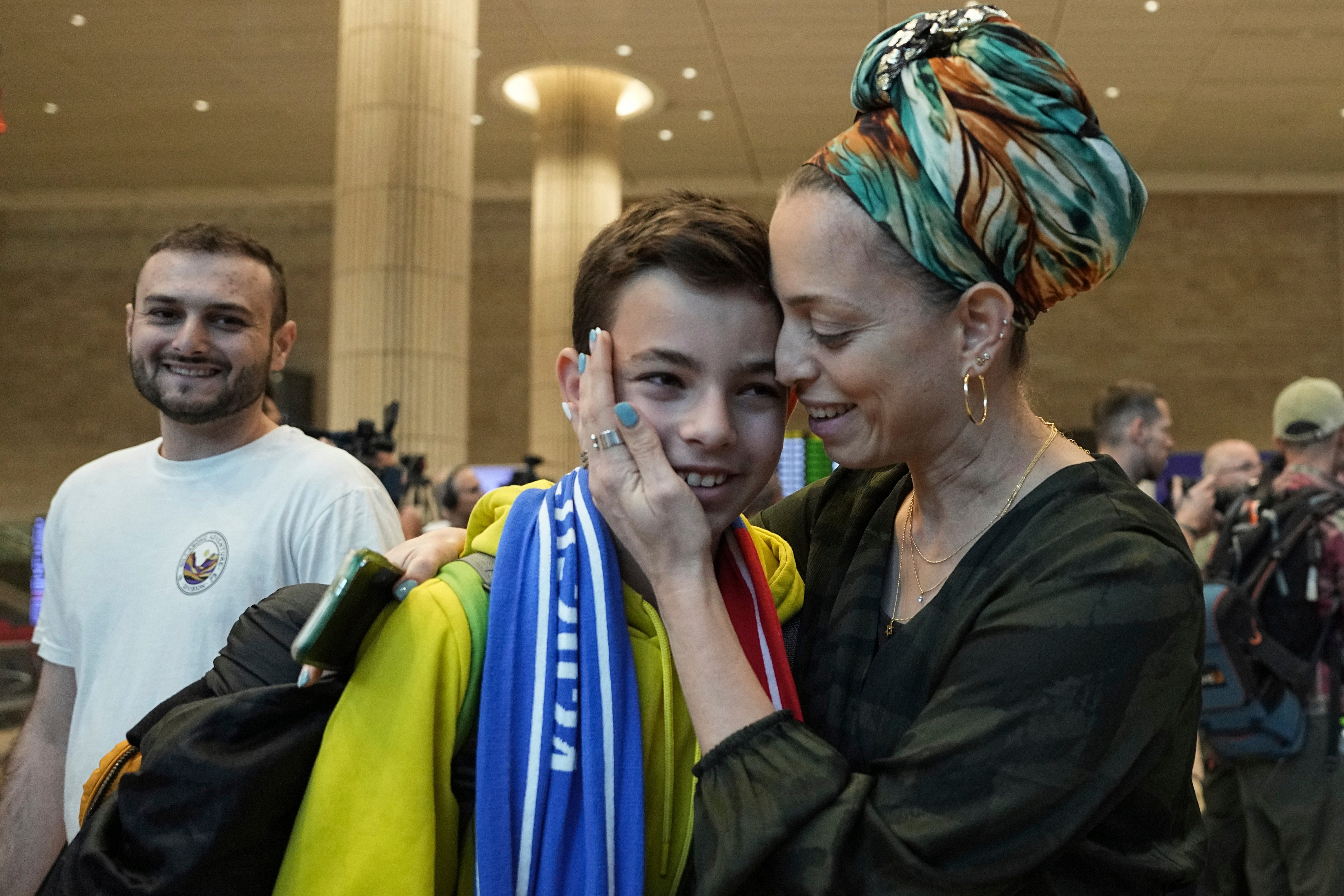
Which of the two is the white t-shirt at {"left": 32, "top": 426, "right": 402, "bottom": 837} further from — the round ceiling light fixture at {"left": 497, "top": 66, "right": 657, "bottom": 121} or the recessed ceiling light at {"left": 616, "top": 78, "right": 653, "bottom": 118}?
the recessed ceiling light at {"left": 616, "top": 78, "right": 653, "bottom": 118}

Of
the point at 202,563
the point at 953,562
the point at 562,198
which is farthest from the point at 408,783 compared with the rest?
the point at 562,198

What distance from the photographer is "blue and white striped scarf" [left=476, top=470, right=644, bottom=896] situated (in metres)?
1.29

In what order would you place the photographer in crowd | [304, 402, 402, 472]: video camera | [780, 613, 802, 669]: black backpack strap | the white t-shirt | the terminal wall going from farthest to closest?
the terminal wall
the photographer in crowd
[304, 402, 402, 472]: video camera
the white t-shirt
[780, 613, 802, 669]: black backpack strap

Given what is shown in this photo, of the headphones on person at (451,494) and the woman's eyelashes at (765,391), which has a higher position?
the headphones on person at (451,494)

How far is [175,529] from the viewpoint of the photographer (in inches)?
98.3

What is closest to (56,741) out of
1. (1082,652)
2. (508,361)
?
(1082,652)

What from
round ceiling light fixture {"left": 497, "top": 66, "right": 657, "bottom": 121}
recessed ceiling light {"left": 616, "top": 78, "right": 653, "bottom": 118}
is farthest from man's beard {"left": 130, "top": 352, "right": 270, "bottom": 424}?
recessed ceiling light {"left": 616, "top": 78, "right": 653, "bottom": 118}

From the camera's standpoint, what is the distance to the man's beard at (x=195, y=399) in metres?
2.54

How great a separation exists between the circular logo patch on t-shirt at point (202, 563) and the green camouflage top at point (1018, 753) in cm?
149

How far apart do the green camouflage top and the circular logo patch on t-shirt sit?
149cm

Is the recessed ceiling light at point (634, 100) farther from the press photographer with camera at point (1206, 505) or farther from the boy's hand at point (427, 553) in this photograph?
the boy's hand at point (427, 553)

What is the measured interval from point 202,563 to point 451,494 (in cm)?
545

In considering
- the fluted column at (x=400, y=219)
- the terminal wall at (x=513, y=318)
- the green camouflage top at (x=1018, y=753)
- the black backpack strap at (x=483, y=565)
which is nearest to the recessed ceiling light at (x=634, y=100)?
the terminal wall at (x=513, y=318)

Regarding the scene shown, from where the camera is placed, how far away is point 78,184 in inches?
882
